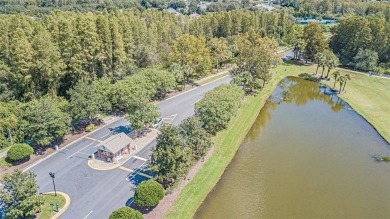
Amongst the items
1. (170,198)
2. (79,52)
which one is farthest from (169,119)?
(170,198)

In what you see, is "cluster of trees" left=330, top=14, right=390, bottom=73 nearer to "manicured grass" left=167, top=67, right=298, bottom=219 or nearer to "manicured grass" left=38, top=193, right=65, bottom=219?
"manicured grass" left=167, top=67, right=298, bottom=219

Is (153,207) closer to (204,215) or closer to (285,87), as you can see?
(204,215)

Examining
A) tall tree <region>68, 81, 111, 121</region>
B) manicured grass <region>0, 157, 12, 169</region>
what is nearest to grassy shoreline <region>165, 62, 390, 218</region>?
tall tree <region>68, 81, 111, 121</region>

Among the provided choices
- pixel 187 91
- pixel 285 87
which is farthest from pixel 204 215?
pixel 285 87

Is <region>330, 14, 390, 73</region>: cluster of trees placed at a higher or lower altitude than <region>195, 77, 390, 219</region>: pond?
higher

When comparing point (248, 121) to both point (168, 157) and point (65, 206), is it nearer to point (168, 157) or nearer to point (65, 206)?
point (168, 157)

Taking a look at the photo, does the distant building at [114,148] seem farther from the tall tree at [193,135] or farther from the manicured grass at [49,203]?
the tall tree at [193,135]
